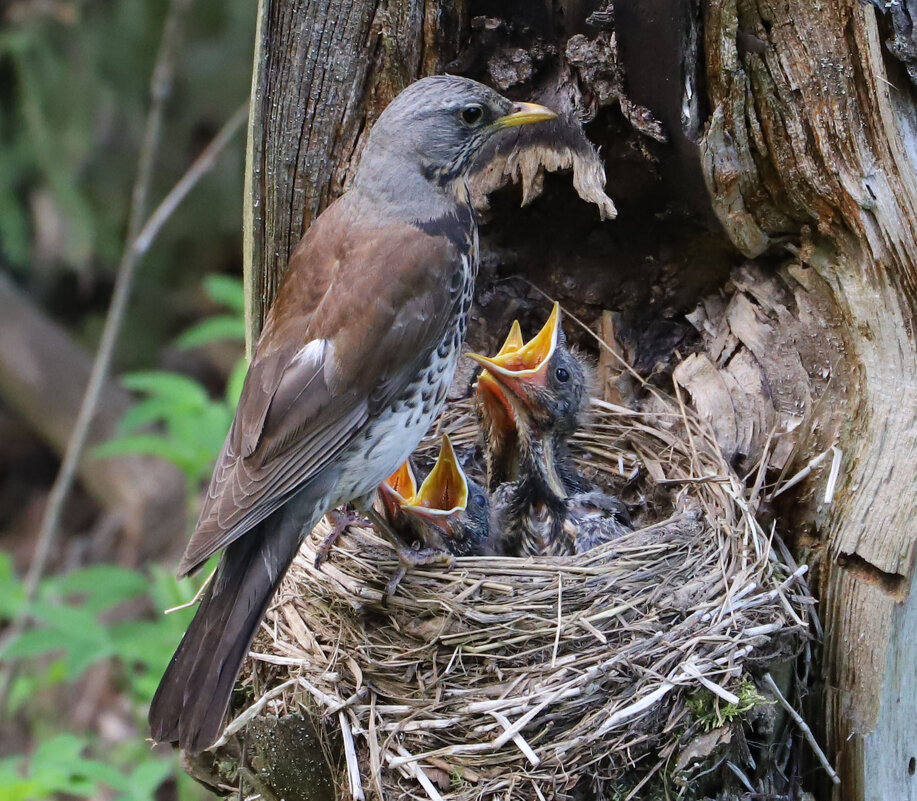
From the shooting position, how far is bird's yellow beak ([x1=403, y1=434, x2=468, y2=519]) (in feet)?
11.4

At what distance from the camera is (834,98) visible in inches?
101

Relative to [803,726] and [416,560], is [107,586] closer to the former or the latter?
[416,560]

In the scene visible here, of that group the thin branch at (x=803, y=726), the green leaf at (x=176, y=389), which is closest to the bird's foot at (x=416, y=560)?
the thin branch at (x=803, y=726)

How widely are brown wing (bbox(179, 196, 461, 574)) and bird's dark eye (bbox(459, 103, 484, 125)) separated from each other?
1.17 feet

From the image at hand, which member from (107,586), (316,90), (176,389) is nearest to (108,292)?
(176,389)

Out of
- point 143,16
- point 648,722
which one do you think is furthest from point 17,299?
point 648,722

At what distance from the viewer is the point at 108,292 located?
22.9ft

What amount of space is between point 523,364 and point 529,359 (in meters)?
0.03

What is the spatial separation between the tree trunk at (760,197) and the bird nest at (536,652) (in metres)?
0.21

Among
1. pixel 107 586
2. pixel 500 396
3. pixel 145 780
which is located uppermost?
pixel 500 396

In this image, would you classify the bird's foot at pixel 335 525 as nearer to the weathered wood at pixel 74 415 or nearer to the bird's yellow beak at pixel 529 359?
the bird's yellow beak at pixel 529 359

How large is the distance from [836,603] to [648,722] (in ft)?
2.09

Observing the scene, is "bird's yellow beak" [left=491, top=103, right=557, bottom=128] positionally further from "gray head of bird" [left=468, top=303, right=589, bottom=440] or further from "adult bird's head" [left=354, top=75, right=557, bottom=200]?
"gray head of bird" [left=468, top=303, right=589, bottom=440]

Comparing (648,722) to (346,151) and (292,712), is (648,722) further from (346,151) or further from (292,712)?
(346,151)
